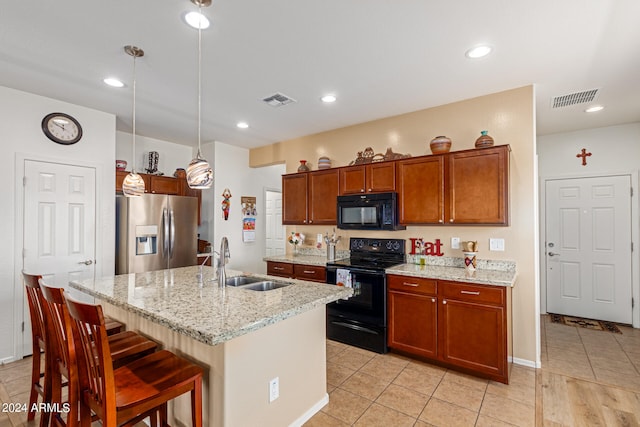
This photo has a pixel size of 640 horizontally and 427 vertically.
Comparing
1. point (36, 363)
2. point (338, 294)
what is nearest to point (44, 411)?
point (36, 363)

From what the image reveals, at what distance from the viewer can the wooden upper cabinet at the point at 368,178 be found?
3.58m

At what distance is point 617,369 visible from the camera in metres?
2.87

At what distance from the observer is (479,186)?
2984mm

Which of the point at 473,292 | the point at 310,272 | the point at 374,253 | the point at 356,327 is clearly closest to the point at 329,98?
the point at 374,253

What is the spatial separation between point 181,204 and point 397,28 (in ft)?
11.4

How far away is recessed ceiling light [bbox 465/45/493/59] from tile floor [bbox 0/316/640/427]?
2.68m

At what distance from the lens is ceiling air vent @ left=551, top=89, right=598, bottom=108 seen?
3.11 metres

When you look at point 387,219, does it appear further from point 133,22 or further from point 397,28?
point 133,22

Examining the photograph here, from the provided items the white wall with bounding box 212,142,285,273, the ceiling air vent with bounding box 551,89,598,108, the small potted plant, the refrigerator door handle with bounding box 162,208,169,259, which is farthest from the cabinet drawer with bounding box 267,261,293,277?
the ceiling air vent with bounding box 551,89,598,108

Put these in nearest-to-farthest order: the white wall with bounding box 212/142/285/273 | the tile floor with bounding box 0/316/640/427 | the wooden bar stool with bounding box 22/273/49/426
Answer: the wooden bar stool with bounding box 22/273/49/426
the tile floor with bounding box 0/316/640/427
the white wall with bounding box 212/142/285/273

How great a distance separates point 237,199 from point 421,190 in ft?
10.6

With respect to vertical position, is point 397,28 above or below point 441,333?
above

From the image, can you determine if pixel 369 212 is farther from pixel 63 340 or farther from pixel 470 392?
pixel 63 340

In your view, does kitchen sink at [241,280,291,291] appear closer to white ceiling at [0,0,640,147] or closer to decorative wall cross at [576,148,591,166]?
white ceiling at [0,0,640,147]
